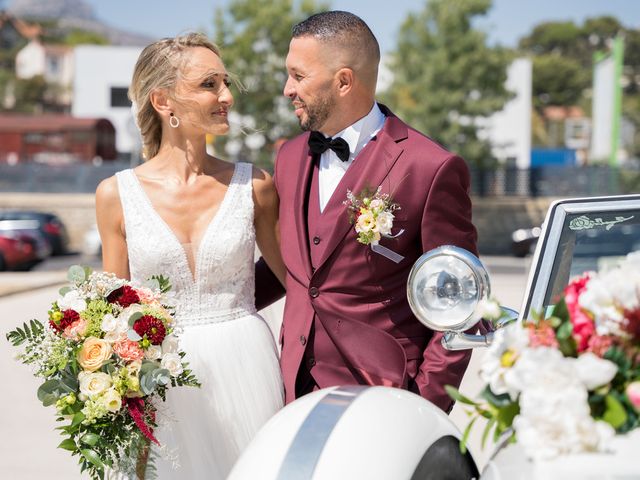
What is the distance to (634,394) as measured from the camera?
1.78 m

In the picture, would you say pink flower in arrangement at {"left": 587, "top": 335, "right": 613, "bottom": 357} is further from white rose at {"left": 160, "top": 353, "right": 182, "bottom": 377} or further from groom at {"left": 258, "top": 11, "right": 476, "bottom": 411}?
white rose at {"left": 160, "top": 353, "right": 182, "bottom": 377}

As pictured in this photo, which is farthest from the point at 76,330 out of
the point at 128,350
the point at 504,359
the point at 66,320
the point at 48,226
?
the point at 48,226

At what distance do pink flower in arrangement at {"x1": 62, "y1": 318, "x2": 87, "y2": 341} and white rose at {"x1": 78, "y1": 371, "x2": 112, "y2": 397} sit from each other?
0.13 metres

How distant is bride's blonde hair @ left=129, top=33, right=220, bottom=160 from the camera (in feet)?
11.5

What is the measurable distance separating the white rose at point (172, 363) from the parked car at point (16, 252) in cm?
2180

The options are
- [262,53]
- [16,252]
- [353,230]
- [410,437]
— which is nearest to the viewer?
[410,437]

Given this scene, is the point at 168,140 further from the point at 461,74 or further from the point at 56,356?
the point at 461,74

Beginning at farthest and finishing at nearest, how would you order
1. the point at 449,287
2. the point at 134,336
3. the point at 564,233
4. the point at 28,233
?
1. the point at 28,233
2. the point at 564,233
3. the point at 134,336
4. the point at 449,287

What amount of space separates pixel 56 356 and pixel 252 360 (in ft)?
2.62

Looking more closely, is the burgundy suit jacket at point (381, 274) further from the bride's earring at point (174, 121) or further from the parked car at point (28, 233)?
the parked car at point (28, 233)

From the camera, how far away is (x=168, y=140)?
3.62 metres

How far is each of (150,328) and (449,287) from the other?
3.14ft

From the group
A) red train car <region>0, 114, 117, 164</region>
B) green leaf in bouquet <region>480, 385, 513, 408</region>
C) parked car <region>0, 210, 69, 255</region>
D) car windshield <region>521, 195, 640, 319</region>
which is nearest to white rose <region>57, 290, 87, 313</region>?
car windshield <region>521, 195, 640, 319</region>

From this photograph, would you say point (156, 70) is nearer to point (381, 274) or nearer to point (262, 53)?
point (381, 274)
